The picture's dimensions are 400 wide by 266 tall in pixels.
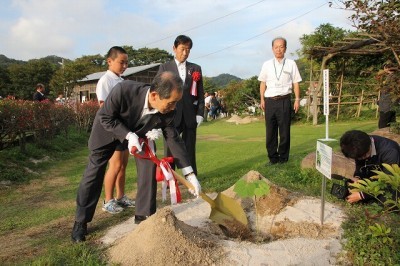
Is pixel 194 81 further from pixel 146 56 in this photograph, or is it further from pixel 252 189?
pixel 146 56

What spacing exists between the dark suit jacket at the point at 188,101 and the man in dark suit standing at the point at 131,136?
144cm

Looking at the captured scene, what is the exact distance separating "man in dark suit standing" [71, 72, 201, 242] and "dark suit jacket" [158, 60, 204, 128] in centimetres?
144

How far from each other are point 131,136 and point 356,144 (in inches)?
79.3

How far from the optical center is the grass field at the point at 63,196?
Result: 3.07 m

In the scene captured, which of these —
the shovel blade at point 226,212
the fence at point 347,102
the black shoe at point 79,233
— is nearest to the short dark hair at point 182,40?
the shovel blade at point 226,212

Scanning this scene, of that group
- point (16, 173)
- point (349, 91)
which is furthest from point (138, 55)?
point (16, 173)

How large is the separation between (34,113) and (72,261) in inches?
276

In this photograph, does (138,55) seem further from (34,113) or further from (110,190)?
(110,190)

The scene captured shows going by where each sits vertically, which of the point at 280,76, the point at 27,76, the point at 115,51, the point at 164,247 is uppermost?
the point at 27,76

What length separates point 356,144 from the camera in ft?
11.4

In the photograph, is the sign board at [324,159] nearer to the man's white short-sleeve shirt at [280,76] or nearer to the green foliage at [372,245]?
the green foliage at [372,245]

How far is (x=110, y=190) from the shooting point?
4.22m

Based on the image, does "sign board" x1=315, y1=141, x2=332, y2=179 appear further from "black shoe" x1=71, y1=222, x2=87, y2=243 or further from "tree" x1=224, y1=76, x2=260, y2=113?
"tree" x1=224, y1=76, x2=260, y2=113

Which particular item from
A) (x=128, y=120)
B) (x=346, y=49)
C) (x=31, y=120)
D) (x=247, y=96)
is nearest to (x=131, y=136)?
(x=128, y=120)
